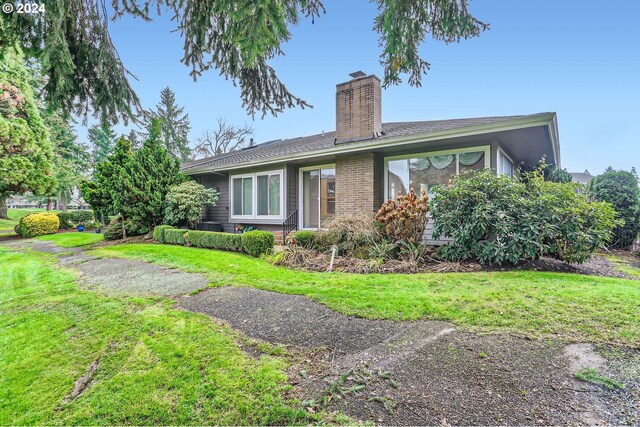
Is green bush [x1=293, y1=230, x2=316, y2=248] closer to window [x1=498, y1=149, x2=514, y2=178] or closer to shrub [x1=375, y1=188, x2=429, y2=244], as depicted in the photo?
shrub [x1=375, y1=188, x2=429, y2=244]

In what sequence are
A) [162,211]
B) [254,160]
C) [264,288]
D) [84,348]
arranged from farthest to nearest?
[162,211]
[254,160]
[264,288]
[84,348]

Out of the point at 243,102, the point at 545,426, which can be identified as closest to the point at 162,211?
the point at 243,102

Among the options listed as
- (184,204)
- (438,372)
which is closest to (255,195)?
(184,204)

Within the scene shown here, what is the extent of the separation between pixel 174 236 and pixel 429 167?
8.49m

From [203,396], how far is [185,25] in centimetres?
525

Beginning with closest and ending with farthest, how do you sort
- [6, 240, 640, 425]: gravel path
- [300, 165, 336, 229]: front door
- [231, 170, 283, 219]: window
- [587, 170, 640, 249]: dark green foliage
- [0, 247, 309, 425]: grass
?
1. [6, 240, 640, 425]: gravel path
2. [0, 247, 309, 425]: grass
3. [587, 170, 640, 249]: dark green foliage
4. [300, 165, 336, 229]: front door
5. [231, 170, 283, 219]: window

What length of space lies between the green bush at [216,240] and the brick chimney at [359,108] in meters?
4.59

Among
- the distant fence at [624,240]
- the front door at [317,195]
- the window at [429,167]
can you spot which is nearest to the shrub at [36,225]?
the front door at [317,195]

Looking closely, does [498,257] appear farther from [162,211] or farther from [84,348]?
[162,211]

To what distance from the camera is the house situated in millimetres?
7695

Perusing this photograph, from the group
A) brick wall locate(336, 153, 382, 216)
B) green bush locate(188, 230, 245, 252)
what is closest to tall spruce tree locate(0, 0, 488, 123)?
brick wall locate(336, 153, 382, 216)

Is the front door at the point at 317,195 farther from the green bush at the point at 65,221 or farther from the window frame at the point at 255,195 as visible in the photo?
the green bush at the point at 65,221

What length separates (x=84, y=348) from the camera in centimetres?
324

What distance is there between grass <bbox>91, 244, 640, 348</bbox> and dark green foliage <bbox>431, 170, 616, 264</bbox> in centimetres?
70
